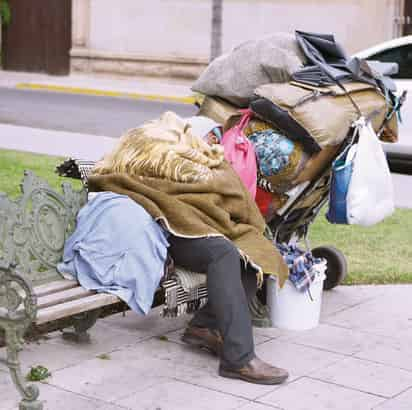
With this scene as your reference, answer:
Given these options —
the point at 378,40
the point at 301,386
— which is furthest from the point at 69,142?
the point at 378,40

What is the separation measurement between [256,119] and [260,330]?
110 centimetres

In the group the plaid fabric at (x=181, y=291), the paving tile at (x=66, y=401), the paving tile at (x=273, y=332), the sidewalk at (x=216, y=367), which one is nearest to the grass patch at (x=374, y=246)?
the sidewalk at (x=216, y=367)

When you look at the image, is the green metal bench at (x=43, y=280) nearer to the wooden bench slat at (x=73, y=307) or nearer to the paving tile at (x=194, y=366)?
the wooden bench slat at (x=73, y=307)

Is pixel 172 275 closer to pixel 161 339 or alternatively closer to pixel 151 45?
pixel 161 339

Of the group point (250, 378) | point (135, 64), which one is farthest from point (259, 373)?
point (135, 64)

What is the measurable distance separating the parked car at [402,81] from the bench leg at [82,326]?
6896mm

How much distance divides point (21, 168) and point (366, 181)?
5.13m

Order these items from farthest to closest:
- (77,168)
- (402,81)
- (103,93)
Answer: (103,93) < (402,81) < (77,168)

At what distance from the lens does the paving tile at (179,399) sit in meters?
4.63

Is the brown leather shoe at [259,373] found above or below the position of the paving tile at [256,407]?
above

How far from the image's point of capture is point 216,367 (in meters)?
5.17

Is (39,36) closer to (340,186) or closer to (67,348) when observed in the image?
(340,186)

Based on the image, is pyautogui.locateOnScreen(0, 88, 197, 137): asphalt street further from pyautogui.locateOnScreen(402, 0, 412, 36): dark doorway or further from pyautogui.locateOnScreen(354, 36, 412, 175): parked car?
pyautogui.locateOnScreen(402, 0, 412, 36): dark doorway

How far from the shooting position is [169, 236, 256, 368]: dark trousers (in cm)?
494
